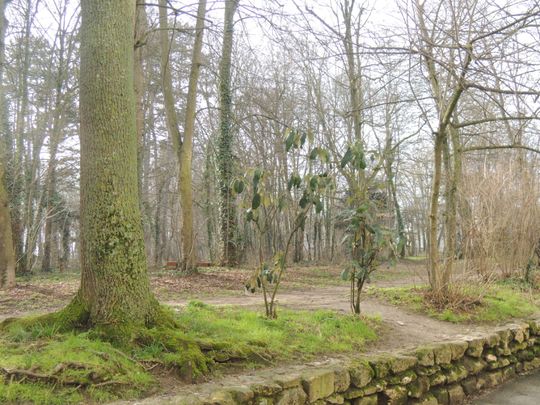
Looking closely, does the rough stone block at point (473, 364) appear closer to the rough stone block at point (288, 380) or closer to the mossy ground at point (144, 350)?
the mossy ground at point (144, 350)

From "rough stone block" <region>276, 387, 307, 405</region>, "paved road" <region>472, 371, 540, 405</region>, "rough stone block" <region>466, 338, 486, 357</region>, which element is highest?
"rough stone block" <region>276, 387, 307, 405</region>

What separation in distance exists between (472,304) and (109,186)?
559cm

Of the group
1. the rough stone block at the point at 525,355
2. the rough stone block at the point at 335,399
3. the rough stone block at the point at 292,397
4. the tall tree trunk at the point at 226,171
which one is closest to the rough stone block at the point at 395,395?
the rough stone block at the point at 335,399

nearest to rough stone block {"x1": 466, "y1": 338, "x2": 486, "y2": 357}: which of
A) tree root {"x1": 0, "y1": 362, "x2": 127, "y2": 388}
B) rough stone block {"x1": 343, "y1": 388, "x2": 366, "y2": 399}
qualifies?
rough stone block {"x1": 343, "y1": 388, "x2": 366, "y2": 399}

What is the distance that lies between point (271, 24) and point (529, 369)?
582 cm

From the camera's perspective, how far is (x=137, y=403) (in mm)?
2658

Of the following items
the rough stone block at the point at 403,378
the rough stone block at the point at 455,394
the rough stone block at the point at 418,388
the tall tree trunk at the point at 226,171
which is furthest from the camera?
the tall tree trunk at the point at 226,171

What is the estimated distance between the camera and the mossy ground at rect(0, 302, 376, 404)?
107 inches

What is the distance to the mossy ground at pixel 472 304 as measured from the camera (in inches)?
251

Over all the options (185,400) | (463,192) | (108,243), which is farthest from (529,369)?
(108,243)

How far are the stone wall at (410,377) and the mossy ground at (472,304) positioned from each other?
0.46 meters

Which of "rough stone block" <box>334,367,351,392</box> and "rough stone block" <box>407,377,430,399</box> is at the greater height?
"rough stone block" <box>334,367,351,392</box>

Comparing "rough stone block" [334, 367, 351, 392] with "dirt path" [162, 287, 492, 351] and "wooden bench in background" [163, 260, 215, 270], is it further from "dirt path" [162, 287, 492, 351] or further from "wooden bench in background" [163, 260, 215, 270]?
"wooden bench in background" [163, 260, 215, 270]

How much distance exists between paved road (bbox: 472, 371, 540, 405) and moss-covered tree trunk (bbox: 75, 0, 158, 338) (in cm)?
393
